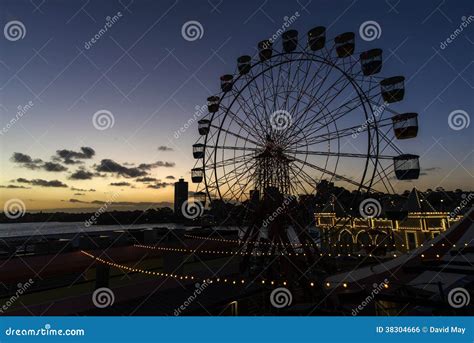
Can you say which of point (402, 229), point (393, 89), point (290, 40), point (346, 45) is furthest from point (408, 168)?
point (402, 229)

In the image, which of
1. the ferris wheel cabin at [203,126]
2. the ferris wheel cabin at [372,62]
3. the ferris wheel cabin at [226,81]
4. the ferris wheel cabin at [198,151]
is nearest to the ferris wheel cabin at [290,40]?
the ferris wheel cabin at [372,62]

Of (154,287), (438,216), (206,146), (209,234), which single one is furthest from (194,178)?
(438,216)

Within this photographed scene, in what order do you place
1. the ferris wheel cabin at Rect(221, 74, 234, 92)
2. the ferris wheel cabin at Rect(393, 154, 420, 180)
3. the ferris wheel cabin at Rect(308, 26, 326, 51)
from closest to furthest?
the ferris wheel cabin at Rect(393, 154, 420, 180) < the ferris wheel cabin at Rect(308, 26, 326, 51) < the ferris wheel cabin at Rect(221, 74, 234, 92)

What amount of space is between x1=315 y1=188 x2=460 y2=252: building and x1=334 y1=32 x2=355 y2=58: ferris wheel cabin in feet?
31.0

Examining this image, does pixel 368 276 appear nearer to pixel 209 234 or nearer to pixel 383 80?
pixel 383 80

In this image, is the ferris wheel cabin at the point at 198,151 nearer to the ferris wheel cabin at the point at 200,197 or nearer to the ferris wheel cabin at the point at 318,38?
the ferris wheel cabin at the point at 200,197

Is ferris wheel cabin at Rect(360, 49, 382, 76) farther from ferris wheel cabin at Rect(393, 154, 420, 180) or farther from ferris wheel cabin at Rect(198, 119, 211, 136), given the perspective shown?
ferris wheel cabin at Rect(198, 119, 211, 136)

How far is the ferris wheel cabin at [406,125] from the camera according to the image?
14.2 metres

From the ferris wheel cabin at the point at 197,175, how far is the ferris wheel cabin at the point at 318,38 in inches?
360

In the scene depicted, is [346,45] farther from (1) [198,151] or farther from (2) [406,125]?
(1) [198,151]

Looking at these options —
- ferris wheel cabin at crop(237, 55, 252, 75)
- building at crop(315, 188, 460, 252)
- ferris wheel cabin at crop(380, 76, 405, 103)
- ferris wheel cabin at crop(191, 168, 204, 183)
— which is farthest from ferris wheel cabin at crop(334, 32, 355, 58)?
ferris wheel cabin at crop(191, 168, 204, 183)

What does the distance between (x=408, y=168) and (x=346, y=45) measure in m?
6.87

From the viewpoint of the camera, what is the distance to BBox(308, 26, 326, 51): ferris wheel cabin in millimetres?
15891

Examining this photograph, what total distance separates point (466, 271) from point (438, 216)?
10.8 m
